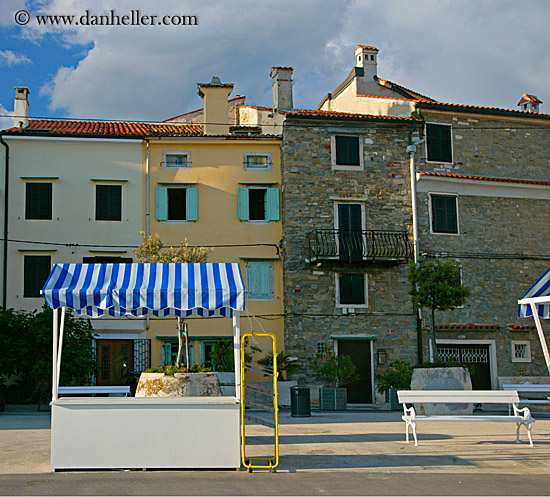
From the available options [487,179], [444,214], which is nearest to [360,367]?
[444,214]

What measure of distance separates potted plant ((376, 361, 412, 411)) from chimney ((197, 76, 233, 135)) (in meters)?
11.1

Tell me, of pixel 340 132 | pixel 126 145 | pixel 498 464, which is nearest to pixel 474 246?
pixel 340 132

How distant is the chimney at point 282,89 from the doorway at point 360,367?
9.36m

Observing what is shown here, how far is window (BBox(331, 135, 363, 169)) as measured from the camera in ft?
94.5

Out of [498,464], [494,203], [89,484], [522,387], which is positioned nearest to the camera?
[89,484]

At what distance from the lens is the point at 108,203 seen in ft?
91.7

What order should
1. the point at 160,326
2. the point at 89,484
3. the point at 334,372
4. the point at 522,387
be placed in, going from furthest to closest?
the point at 160,326, the point at 334,372, the point at 522,387, the point at 89,484

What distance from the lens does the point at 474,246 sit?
94.8ft

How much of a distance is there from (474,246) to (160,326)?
12395mm

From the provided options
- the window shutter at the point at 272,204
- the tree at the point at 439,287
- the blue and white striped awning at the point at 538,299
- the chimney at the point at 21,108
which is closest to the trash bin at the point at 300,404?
the tree at the point at 439,287

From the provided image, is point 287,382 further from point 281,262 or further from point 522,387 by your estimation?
point 522,387

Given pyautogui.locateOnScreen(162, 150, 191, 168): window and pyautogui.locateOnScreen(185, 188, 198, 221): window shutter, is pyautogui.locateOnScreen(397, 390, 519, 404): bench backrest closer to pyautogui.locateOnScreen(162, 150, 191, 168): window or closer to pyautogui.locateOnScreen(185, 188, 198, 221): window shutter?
pyautogui.locateOnScreen(185, 188, 198, 221): window shutter

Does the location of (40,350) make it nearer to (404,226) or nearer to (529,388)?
(404,226)

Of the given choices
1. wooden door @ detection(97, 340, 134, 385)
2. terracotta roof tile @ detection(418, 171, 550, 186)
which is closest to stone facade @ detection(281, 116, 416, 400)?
terracotta roof tile @ detection(418, 171, 550, 186)
